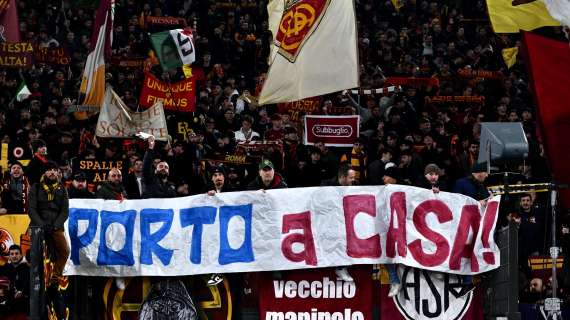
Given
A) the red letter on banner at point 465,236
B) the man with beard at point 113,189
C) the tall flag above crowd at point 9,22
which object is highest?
the tall flag above crowd at point 9,22

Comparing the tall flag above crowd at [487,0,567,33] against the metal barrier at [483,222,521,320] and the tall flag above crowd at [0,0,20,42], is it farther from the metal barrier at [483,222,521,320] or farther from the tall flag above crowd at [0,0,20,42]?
the tall flag above crowd at [0,0,20,42]

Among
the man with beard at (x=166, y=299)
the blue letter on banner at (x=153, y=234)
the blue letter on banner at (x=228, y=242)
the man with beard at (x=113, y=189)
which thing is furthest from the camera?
the man with beard at (x=113, y=189)

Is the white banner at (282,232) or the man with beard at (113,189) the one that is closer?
the white banner at (282,232)

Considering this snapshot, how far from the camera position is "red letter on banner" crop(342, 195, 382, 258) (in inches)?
605

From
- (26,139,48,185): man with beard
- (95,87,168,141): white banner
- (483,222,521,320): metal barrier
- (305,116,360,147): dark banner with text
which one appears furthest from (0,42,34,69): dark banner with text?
(483,222,521,320): metal barrier

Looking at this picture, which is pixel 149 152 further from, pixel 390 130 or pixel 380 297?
pixel 390 130

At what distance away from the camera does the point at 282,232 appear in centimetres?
1562

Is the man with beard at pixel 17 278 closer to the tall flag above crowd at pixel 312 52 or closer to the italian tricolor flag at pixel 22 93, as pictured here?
the tall flag above crowd at pixel 312 52

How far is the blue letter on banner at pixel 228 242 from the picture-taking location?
51.0 ft

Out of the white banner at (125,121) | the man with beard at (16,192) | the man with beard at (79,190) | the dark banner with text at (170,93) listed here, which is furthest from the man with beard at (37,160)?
the dark banner with text at (170,93)

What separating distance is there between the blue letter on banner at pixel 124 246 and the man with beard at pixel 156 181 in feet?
1.34

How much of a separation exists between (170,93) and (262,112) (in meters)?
1.85

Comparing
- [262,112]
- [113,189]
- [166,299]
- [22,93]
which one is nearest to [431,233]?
[166,299]

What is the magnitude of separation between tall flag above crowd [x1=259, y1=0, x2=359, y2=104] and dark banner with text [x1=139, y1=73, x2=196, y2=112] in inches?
83.9
